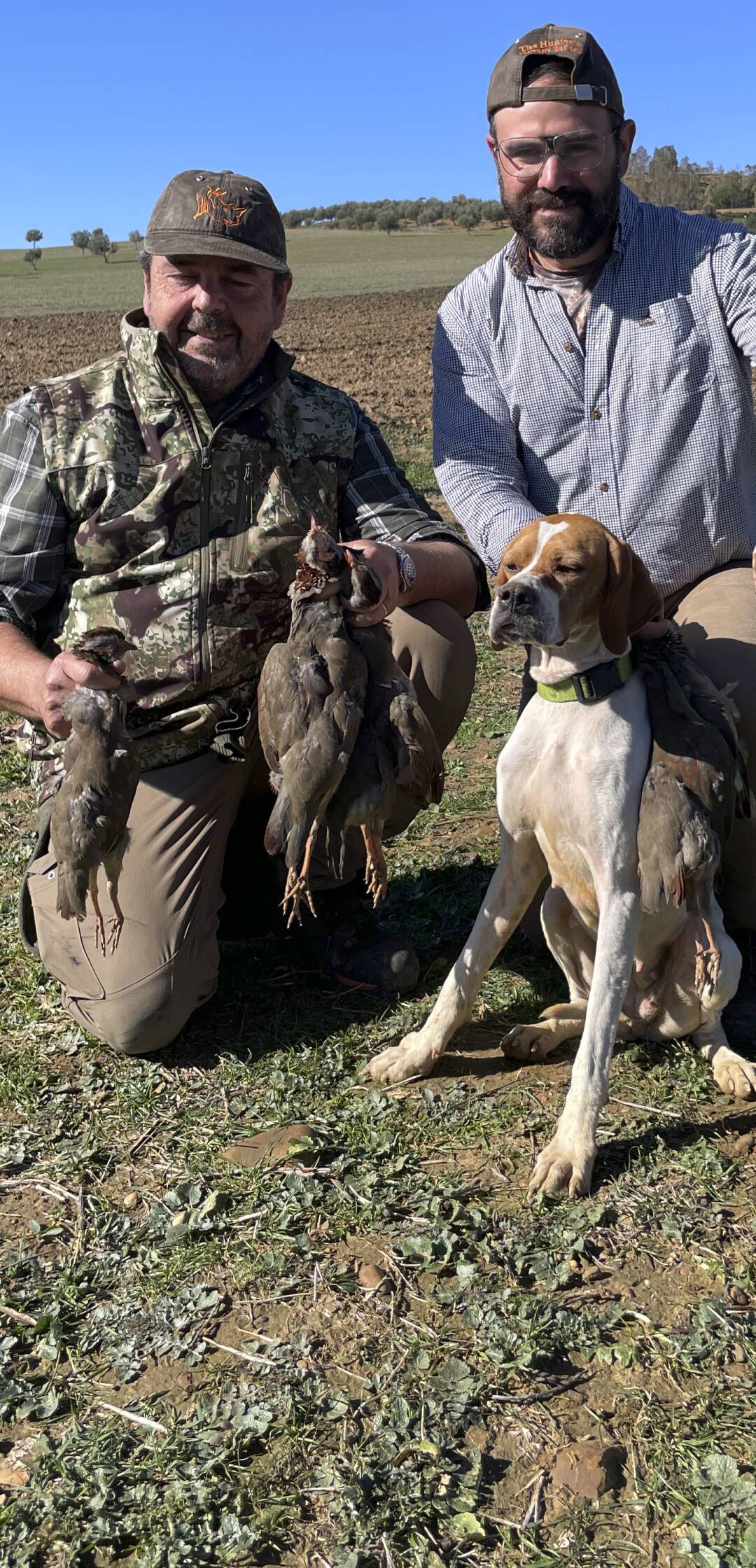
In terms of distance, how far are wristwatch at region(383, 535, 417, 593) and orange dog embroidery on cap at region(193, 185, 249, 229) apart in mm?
1261

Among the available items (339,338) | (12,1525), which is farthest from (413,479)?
(339,338)

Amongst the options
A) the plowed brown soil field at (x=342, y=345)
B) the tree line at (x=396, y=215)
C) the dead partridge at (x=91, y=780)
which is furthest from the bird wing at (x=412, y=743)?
the tree line at (x=396, y=215)

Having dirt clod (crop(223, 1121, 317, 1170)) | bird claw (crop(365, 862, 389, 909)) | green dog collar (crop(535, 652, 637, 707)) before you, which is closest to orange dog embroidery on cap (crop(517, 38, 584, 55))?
green dog collar (crop(535, 652, 637, 707))

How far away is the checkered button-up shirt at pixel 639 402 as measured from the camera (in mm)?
5023

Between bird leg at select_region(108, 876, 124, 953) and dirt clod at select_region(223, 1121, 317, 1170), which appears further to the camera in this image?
bird leg at select_region(108, 876, 124, 953)

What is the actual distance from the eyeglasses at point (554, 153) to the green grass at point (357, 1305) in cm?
312

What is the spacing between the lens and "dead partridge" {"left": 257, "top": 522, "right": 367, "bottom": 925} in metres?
4.05

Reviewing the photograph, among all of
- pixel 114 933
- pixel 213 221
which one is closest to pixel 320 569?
pixel 213 221

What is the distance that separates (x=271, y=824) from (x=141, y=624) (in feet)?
3.49

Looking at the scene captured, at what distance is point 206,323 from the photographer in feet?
15.5

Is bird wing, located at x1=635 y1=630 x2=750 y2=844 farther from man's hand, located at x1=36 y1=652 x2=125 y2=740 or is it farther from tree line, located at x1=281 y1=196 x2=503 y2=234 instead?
tree line, located at x1=281 y1=196 x2=503 y2=234

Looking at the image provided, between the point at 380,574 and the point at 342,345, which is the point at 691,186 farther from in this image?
the point at 380,574

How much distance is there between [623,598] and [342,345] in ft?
83.3

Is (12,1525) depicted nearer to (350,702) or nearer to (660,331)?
(350,702)
